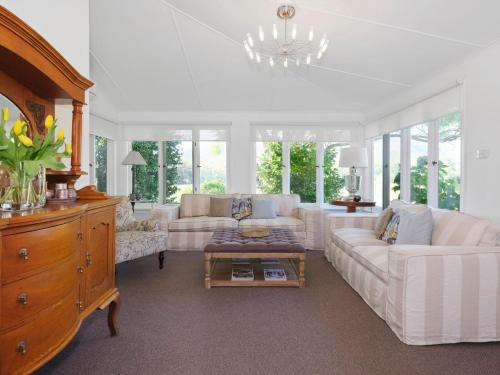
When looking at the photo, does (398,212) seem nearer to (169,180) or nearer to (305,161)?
(305,161)

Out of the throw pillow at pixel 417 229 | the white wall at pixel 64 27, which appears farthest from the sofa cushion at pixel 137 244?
the throw pillow at pixel 417 229

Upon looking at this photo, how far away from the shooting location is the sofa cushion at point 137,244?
11.1 ft

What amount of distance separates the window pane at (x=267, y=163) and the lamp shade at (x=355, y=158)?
1.48m

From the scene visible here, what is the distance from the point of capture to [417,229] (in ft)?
9.22

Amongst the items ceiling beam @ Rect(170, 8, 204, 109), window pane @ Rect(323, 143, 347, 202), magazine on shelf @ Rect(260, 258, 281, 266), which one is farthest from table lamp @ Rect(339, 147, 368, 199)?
ceiling beam @ Rect(170, 8, 204, 109)

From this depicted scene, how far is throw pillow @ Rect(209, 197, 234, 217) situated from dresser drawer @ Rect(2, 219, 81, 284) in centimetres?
349

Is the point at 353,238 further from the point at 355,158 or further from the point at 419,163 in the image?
the point at 355,158

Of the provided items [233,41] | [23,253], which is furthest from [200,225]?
[23,253]

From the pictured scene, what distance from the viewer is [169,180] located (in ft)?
20.4

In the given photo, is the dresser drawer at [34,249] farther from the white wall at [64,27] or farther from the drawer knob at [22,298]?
the white wall at [64,27]

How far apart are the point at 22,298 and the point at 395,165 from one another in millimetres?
4814

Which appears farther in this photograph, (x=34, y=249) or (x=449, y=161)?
(x=449, y=161)

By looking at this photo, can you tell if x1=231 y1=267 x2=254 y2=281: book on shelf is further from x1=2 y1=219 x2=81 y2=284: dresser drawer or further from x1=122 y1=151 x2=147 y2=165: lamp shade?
x1=122 y1=151 x2=147 y2=165: lamp shade

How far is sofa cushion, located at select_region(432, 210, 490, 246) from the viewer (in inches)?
95.8
